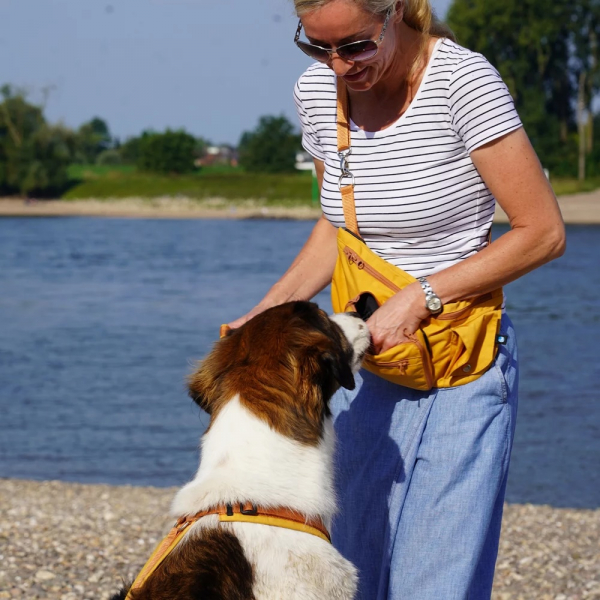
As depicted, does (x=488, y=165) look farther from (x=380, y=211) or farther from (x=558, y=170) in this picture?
(x=558, y=170)

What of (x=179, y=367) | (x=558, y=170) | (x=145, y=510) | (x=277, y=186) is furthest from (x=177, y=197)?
(x=145, y=510)

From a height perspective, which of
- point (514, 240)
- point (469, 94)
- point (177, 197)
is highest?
point (469, 94)

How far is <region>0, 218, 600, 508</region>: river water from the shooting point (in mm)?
11117

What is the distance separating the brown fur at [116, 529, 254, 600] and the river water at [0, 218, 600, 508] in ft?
2.21

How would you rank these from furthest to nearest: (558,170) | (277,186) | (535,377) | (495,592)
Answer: (277,186)
(558,170)
(535,377)
(495,592)

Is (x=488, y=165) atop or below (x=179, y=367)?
atop

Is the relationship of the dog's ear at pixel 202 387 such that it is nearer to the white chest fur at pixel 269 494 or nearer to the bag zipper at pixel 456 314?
the white chest fur at pixel 269 494

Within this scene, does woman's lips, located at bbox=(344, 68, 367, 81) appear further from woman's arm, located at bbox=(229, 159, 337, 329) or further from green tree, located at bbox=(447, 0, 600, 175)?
green tree, located at bbox=(447, 0, 600, 175)

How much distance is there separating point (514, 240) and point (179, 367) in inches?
541

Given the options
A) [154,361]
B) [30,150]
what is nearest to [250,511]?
[154,361]

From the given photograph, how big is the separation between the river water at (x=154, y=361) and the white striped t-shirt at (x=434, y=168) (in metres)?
0.99

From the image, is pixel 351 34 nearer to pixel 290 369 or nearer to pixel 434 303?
pixel 434 303

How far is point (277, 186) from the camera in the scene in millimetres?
76625

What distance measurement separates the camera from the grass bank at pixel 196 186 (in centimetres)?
7481
